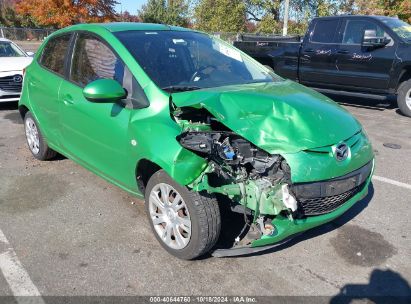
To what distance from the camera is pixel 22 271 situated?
122 inches

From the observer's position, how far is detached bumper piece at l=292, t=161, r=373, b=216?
9.29 feet

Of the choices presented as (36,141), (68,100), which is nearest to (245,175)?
(68,100)

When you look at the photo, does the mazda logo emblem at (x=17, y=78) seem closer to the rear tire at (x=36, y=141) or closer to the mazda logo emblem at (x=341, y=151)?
the rear tire at (x=36, y=141)

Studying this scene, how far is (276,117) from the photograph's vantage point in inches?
118

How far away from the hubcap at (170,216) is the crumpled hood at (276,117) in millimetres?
689

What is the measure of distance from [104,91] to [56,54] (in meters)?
1.74

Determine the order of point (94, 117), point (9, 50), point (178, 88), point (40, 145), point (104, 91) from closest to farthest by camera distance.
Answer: point (104, 91) → point (178, 88) → point (94, 117) → point (40, 145) → point (9, 50)

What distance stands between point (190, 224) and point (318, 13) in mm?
29014

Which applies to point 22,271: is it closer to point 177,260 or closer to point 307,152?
point 177,260

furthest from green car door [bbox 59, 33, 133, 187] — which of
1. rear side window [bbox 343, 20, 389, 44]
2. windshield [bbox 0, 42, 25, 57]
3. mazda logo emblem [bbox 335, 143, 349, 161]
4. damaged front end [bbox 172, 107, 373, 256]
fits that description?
rear side window [bbox 343, 20, 389, 44]

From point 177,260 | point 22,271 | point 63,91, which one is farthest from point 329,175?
point 63,91

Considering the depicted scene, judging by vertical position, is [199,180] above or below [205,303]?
above

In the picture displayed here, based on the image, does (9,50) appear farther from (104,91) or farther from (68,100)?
(104,91)

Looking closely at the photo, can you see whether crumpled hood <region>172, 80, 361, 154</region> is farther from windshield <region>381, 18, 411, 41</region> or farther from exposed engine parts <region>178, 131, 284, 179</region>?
windshield <region>381, 18, 411, 41</region>
